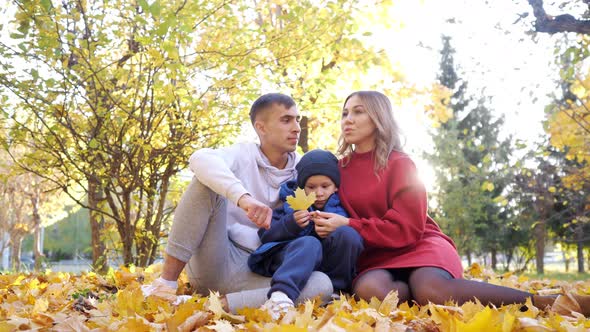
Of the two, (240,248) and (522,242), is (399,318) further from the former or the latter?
(522,242)

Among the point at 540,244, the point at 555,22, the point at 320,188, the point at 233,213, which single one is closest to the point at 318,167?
the point at 320,188

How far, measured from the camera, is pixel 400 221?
8.95ft

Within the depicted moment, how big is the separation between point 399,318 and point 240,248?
1.12 metres

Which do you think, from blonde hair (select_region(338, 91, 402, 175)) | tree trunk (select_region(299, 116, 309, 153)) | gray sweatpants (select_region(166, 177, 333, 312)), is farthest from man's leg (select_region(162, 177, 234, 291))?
tree trunk (select_region(299, 116, 309, 153))

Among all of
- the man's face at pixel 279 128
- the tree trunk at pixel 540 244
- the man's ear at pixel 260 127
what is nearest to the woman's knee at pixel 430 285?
the man's face at pixel 279 128

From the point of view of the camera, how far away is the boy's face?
9.68ft

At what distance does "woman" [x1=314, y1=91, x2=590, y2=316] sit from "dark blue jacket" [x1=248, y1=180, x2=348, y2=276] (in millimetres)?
101

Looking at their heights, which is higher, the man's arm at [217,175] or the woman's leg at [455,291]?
the man's arm at [217,175]

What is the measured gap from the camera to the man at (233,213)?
260 cm

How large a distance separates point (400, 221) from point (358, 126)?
0.66m

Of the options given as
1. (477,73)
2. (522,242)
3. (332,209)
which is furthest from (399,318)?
(522,242)

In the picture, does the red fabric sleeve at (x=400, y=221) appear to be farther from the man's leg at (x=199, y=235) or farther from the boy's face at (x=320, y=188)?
the man's leg at (x=199, y=235)

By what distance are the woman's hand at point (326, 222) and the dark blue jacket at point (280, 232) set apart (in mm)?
85

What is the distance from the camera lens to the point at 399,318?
2168mm
